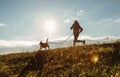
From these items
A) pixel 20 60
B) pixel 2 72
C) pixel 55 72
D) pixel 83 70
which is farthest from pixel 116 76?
pixel 20 60

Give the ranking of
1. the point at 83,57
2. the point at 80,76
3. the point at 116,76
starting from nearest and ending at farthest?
1. the point at 116,76
2. the point at 80,76
3. the point at 83,57

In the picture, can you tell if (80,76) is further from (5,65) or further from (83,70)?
(5,65)

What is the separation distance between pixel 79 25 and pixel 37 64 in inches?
447

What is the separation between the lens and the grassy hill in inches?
543

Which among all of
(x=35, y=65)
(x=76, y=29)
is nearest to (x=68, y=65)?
(x=35, y=65)

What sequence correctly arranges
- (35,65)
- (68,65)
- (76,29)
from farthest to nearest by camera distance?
(76,29)
(35,65)
(68,65)

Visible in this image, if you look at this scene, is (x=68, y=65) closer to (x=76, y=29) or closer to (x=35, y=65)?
(x=35, y=65)

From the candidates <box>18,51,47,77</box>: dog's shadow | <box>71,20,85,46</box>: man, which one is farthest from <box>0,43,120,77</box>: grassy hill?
<box>71,20,85,46</box>: man

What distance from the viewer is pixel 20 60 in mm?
20562

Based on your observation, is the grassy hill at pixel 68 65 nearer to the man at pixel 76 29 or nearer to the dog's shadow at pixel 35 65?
the dog's shadow at pixel 35 65

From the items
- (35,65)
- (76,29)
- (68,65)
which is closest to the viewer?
(68,65)

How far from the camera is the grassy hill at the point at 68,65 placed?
1380 cm

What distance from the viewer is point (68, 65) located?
15.9m

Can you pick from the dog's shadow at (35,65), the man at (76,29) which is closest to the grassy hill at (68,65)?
the dog's shadow at (35,65)
